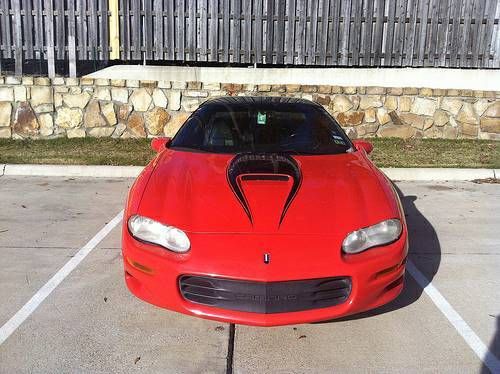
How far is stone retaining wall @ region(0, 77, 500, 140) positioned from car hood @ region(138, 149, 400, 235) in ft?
17.9

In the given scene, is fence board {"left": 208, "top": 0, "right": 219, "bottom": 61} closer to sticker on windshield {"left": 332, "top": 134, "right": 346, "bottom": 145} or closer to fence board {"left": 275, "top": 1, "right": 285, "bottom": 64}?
fence board {"left": 275, "top": 1, "right": 285, "bottom": 64}

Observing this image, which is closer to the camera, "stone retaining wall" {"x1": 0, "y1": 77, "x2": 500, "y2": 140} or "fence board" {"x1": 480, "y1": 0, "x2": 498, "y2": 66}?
"stone retaining wall" {"x1": 0, "y1": 77, "x2": 500, "y2": 140}

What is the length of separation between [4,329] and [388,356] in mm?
2322

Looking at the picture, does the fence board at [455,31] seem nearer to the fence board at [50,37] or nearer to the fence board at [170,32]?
the fence board at [170,32]

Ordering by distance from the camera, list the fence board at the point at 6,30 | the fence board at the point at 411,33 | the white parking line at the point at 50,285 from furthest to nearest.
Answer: the fence board at the point at 411,33, the fence board at the point at 6,30, the white parking line at the point at 50,285

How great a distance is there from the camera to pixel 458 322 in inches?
133

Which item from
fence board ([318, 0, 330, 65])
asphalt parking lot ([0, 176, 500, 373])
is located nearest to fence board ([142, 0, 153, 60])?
fence board ([318, 0, 330, 65])

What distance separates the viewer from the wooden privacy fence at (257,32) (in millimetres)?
8883

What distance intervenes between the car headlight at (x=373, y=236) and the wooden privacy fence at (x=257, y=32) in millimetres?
6561

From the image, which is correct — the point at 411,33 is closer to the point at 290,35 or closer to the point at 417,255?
the point at 290,35

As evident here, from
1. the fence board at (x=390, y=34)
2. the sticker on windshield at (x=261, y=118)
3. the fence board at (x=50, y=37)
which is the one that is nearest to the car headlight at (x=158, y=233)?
the sticker on windshield at (x=261, y=118)

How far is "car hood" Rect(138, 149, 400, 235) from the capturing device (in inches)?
119

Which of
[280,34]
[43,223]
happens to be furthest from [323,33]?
[43,223]

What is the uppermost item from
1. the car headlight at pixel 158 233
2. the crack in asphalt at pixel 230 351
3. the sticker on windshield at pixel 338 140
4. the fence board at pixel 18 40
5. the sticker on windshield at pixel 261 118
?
the fence board at pixel 18 40
